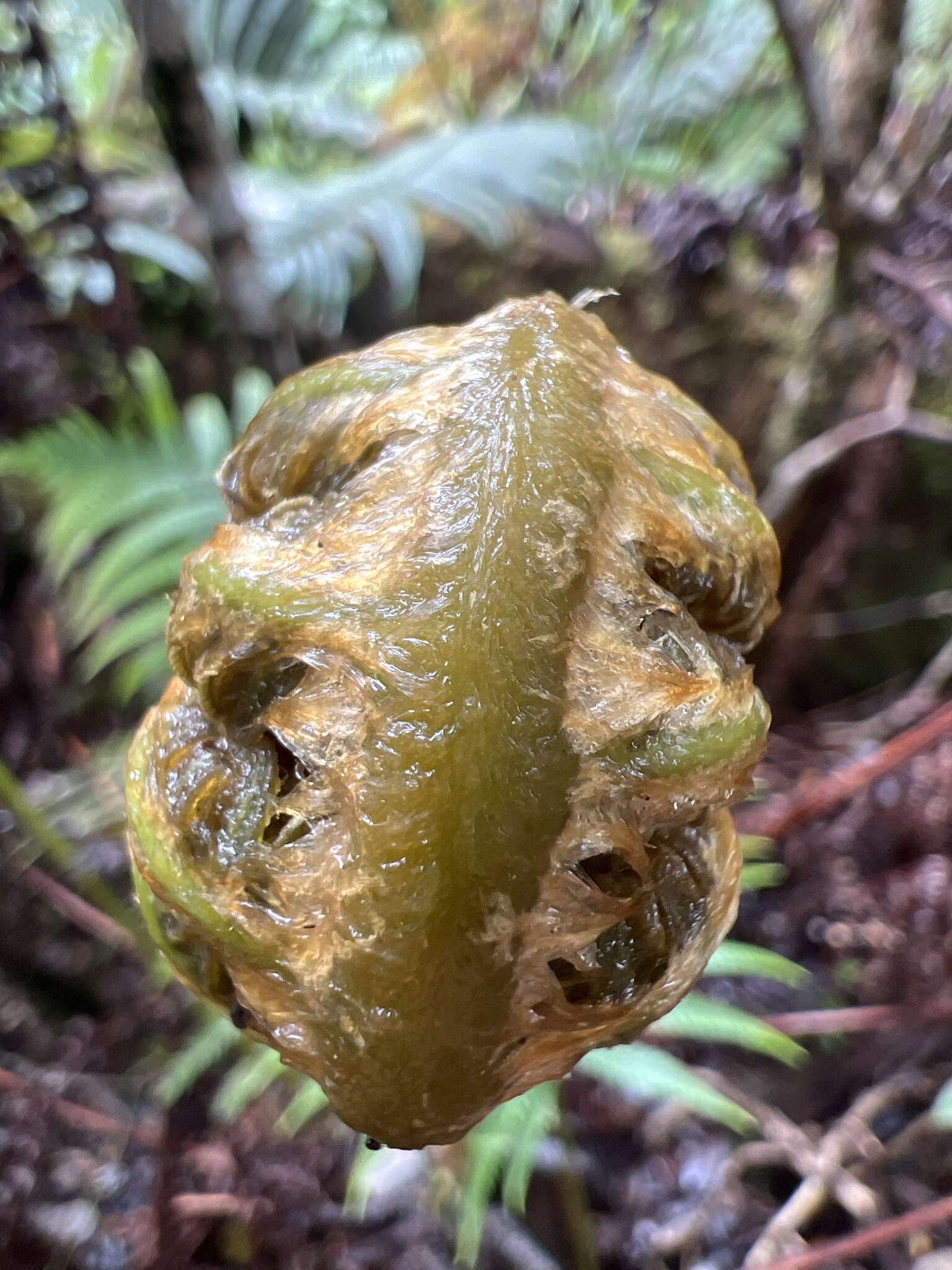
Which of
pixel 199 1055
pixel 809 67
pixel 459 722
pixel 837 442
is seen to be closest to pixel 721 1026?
pixel 199 1055

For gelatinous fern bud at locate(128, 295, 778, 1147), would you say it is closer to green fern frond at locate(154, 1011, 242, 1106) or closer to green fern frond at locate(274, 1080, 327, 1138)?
green fern frond at locate(274, 1080, 327, 1138)

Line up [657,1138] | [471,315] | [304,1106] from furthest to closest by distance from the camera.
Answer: [471,315] < [657,1138] < [304,1106]

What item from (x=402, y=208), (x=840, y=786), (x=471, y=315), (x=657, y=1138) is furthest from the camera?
(x=471, y=315)

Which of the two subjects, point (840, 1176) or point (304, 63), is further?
point (304, 63)

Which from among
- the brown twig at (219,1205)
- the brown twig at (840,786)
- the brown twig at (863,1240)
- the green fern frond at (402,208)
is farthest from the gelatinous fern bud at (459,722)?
the green fern frond at (402,208)

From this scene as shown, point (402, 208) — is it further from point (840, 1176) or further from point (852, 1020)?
A: point (840, 1176)

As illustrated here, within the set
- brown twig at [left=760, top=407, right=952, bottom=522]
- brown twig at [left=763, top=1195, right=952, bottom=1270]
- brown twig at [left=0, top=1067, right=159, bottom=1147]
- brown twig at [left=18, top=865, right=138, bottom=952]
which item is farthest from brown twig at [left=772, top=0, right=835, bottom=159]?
brown twig at [left=0, top=1067, right=159, bottom=1147]

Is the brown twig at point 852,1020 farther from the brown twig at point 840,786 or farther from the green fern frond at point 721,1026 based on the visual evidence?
the brown twig at point 840,786

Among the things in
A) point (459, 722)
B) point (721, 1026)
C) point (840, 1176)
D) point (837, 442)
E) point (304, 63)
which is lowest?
point (840, 1176)
